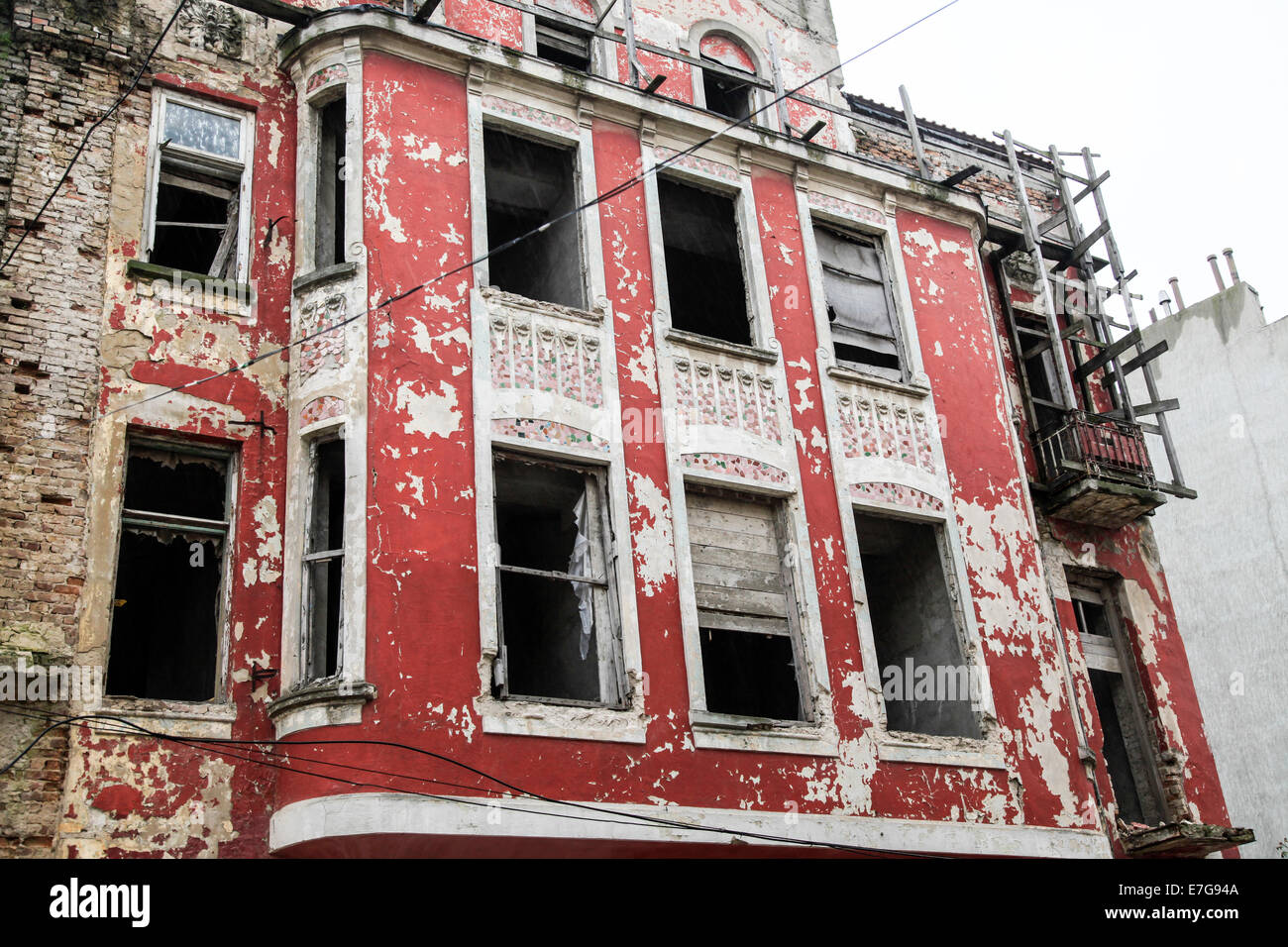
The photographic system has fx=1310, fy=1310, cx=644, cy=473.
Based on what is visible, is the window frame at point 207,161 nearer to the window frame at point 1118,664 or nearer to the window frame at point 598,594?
the window frame at point 598,594

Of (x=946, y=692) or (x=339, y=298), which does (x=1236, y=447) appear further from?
(x=339, y=298)

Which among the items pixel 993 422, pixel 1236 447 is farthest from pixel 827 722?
pixel 1236 447

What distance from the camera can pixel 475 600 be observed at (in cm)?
1041

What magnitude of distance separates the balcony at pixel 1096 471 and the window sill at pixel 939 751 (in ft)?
11.9

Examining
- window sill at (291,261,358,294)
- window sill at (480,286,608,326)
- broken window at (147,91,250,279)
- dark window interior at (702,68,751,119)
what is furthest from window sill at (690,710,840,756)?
dark window interior at (702,68,751,119)

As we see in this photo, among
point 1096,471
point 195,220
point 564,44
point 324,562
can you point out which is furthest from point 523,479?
point 1096,471

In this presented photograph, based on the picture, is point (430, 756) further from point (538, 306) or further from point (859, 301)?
point (859, 301)

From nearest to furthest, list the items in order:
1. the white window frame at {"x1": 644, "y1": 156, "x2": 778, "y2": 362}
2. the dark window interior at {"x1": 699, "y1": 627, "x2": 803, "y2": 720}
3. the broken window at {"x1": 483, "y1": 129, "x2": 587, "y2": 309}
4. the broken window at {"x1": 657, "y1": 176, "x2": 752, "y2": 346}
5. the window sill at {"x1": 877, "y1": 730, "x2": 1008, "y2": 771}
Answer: the window sill at {"x1": 877, "y1": 730, "x2": 1008, "y2": 771} < the dark window interior at {"x1": 699, "y1": 627, "x2": 803, "y2": 720} < the white window frame at {"x1": 644, "y1": 156, "x2": 778, "y2": 362} < the broken window at {"x1": 483, "y1": 129, "x2": 587, "y2": 309} < the broken window at {"x1": 657, "y1": 176, "x2": 752, "y2": 346}

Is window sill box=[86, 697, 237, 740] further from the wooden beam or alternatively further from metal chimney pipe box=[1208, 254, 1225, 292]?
metal chimney pipe box=[1208, 254, 1225, 292]

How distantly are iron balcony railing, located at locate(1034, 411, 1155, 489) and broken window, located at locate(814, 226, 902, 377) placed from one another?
90.5 inches

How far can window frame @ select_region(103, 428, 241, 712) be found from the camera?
9914 mm

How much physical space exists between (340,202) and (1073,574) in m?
9.22

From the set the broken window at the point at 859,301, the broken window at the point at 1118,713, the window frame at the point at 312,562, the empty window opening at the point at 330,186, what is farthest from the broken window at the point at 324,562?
the broken window at the point at 1118,713

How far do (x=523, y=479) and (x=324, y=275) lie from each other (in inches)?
97.3
